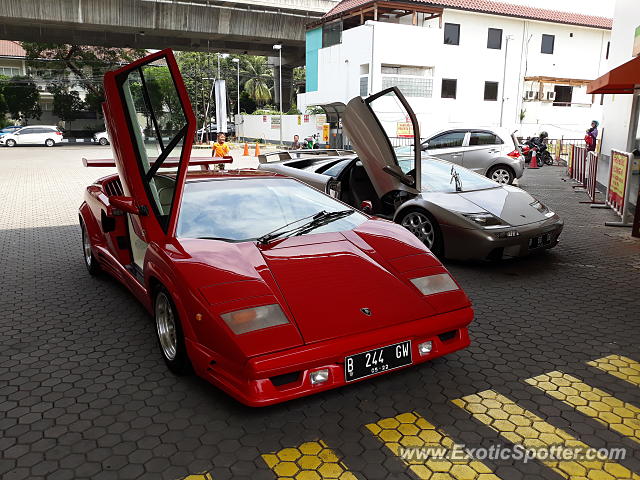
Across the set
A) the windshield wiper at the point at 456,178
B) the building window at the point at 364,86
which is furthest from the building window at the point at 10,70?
the windshield wiper at the point at 456,178

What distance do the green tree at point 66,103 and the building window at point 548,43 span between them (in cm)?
3875

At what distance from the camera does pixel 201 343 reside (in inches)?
120

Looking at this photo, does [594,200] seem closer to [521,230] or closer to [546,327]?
[521,230]

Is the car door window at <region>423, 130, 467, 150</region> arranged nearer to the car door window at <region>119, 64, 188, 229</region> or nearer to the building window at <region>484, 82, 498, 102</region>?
the car door window at <region>119, 64, 188, 229</region>

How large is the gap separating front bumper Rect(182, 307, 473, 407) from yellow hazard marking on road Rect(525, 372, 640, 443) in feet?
3.03

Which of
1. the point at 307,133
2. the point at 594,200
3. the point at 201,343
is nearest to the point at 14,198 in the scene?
the point at 201,343

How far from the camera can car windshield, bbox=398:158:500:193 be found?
682 cm

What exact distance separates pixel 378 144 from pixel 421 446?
457 cm

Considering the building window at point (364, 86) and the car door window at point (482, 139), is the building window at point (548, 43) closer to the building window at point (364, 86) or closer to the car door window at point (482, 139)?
the building window at point (364, 86)

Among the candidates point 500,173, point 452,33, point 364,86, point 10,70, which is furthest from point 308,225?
point 10,70

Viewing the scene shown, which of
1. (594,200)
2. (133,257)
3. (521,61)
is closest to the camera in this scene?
(133,257)

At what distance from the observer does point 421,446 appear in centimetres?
275

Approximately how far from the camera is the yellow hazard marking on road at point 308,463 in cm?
253

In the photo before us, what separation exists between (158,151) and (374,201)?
14.2 ft
